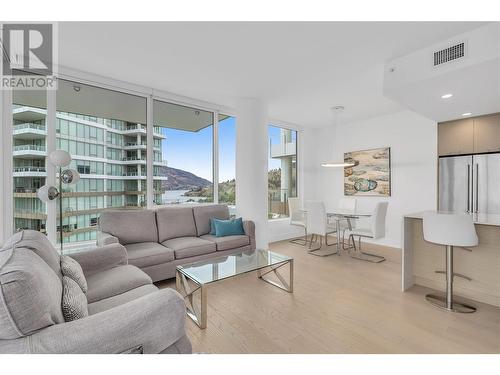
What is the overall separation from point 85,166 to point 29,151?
1.92 ft

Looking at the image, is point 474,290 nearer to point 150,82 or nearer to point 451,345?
point 451,345

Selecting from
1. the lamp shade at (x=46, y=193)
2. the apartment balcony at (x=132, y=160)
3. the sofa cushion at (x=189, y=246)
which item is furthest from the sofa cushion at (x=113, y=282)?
the apartment balcony at (x=132, y=160)

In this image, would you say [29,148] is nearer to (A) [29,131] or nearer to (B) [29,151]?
(B) [29,151]

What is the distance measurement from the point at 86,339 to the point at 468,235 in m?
2.97

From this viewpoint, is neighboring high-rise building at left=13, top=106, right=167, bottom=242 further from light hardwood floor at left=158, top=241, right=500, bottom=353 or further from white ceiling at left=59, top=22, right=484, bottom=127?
light hardwood floor at left=158, top=241, right=500, bottom=353

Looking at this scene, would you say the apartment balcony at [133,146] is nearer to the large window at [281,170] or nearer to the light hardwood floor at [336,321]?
the light hardwood floor at [336,321]

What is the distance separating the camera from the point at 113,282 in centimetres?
188

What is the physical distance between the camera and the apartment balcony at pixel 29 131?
9.18 ft

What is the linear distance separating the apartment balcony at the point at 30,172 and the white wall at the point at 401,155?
184 inches

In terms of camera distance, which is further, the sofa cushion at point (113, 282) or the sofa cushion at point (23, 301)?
the sofa cushion at point (113, 282)

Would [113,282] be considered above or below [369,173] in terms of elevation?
below

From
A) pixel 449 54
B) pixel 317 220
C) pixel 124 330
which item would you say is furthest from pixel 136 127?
pixel 449 54
